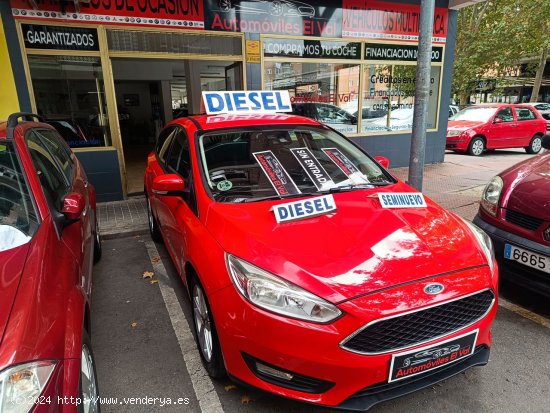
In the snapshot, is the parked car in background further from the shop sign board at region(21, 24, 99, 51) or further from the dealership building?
the shop sign board at region(21, 24, 99, 51)

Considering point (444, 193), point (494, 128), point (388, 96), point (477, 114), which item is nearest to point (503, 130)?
point (494, 128)

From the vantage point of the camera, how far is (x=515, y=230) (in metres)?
3.16

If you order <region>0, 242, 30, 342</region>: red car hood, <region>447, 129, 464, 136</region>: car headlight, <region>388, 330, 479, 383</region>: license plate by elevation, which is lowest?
<region>388, 330, 479, 383</region>: license plate

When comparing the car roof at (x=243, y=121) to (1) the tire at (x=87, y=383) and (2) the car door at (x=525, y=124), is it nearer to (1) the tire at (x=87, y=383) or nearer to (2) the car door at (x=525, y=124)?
(1) the tire at (x=87, y=383)

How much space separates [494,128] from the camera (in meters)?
11.8

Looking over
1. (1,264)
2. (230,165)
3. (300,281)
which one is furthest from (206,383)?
(230,165)

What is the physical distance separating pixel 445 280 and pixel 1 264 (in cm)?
214

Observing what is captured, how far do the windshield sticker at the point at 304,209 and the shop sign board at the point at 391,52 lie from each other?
21.7 ft

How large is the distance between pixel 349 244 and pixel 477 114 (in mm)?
12293

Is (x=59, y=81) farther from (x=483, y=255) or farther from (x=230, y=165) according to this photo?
(x=483, y=255)

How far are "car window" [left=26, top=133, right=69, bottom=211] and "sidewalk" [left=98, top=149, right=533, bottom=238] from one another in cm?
216

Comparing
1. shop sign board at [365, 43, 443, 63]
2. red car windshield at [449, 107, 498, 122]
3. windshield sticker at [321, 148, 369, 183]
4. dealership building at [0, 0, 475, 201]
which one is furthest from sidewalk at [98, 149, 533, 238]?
windshield sticker at [321, 148, 369, 183]

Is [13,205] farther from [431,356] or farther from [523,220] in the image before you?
[523,220]

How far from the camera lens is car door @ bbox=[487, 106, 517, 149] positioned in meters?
11.8
